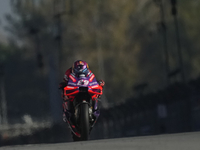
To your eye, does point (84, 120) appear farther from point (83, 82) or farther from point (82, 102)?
point (83, 82)

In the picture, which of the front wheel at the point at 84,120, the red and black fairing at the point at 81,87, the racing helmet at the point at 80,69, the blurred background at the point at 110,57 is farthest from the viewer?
the blurred background at the point at 110,57

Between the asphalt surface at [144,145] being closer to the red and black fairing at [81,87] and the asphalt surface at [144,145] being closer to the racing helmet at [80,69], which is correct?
the red and black fairing at [81,87]

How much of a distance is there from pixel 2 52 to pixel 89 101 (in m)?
12.7

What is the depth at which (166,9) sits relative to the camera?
71.4 feet

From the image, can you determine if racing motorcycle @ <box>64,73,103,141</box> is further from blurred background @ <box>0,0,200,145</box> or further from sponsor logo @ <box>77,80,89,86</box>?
blurred background @ <box>0,0,200,145</box>

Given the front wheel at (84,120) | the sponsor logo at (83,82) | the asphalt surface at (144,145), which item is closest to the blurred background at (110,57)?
the sponsor logo at (83,82)

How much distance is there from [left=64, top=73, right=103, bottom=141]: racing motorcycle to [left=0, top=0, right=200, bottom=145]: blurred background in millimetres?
9866

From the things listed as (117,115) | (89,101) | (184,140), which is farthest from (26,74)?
(184,140)

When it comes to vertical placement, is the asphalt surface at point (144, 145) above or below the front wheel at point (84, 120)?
below

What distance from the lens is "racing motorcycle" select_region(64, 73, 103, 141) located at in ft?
28.9

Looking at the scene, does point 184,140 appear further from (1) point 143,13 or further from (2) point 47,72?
(1) point 143,13

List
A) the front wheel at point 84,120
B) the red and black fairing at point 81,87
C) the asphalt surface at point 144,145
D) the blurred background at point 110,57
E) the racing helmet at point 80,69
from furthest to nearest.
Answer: the blurred background at point 110,57 < the racing helmet at point 80,69 < the red and black fairing at point 81,87 < the front wheel at point 84,120 < the asphalt surface at point 144,145

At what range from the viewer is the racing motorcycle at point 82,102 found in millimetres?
8812

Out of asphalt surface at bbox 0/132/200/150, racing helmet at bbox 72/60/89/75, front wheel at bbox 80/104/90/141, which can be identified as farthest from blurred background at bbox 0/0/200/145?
asphalt surface at bbox 0/132/200/150
